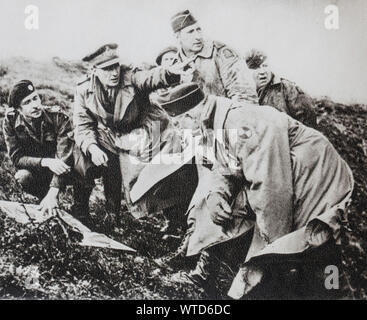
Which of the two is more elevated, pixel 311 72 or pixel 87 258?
pixel 311 72

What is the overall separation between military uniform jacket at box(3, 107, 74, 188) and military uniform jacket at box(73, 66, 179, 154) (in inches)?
4.7

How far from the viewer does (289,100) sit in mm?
4543

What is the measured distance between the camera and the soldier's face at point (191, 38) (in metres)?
4.54

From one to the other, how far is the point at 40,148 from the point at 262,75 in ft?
6.80

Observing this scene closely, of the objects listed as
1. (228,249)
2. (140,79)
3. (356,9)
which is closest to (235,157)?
(228,249)

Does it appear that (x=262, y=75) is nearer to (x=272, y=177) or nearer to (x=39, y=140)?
(x=272, y=177)

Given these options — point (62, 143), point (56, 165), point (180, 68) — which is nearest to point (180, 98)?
point (180, 68)

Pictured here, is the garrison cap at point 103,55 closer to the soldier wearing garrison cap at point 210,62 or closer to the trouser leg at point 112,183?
the soldier wearing garrison cap at point 210,62

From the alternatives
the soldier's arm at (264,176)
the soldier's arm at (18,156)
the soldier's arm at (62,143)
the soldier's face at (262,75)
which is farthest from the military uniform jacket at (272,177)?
the soldier's arm at (18,156)

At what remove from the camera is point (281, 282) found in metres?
4.36

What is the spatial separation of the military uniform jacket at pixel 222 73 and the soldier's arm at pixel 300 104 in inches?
12.0

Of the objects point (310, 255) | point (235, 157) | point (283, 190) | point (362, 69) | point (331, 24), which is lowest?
point (310, 255)

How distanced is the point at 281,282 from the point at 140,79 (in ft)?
7.03
